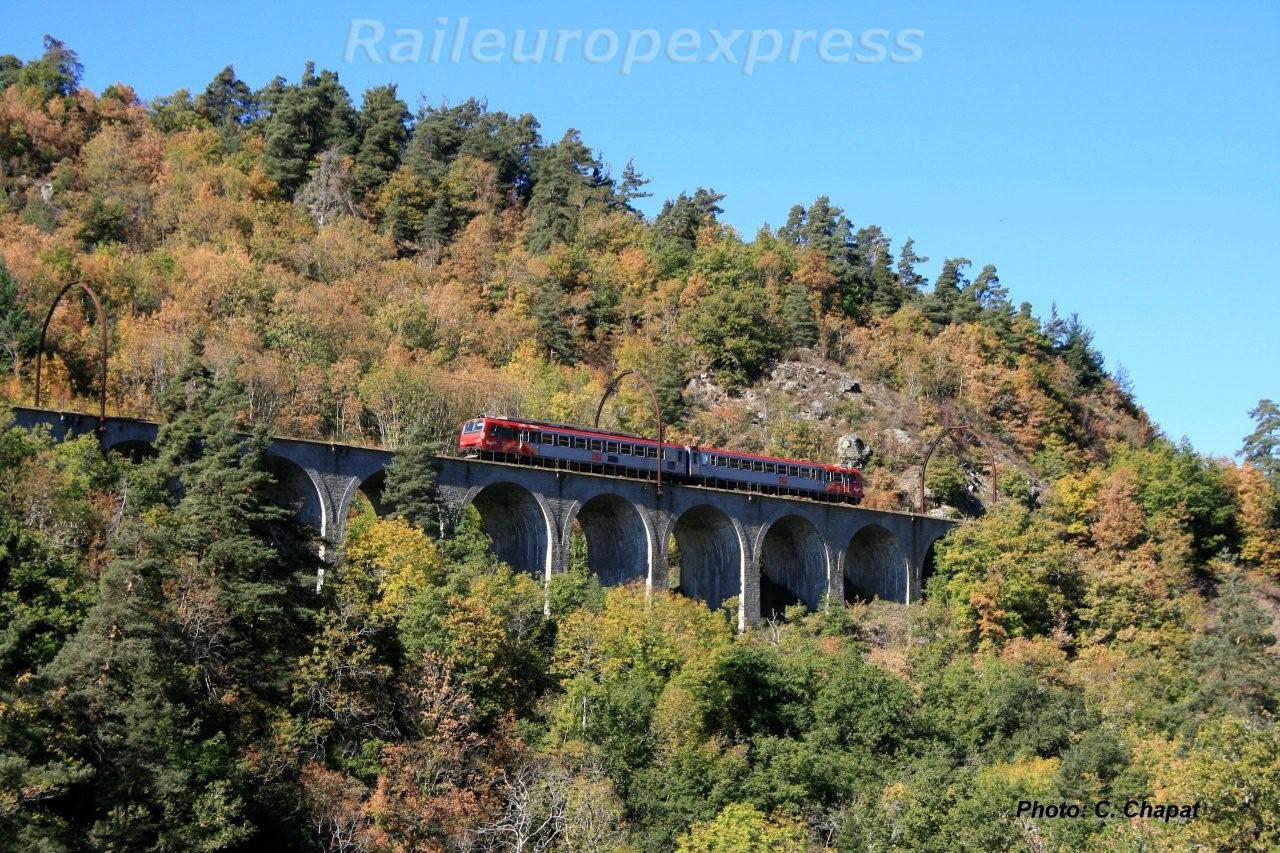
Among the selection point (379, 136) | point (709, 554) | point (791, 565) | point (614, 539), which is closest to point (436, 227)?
point (379, 136)

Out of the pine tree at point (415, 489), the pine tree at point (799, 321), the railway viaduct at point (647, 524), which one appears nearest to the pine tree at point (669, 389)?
the pine tree at point (799, 321)

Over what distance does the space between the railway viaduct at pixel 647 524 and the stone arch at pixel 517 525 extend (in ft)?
0.17

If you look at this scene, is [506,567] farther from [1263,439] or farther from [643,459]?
[1263,439]

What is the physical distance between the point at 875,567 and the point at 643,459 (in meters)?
15.1

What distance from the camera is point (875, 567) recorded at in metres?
69.2

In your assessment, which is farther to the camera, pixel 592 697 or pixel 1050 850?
pixel 592 697

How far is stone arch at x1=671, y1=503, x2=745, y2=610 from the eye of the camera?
61.7 metres

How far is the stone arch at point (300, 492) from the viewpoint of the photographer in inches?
1953

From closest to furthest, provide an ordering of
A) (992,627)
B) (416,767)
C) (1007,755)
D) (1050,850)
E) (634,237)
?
(1050,850) → (416,767) → (1007,755) → (992,627) → (634,237)

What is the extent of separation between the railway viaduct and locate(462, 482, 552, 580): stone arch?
0.17 feet

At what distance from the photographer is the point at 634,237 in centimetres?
10069

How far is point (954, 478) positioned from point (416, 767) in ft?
154

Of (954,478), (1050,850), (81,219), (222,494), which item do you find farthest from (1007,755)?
(81,219)

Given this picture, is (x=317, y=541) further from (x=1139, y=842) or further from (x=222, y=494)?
(x=1139, y=842)
